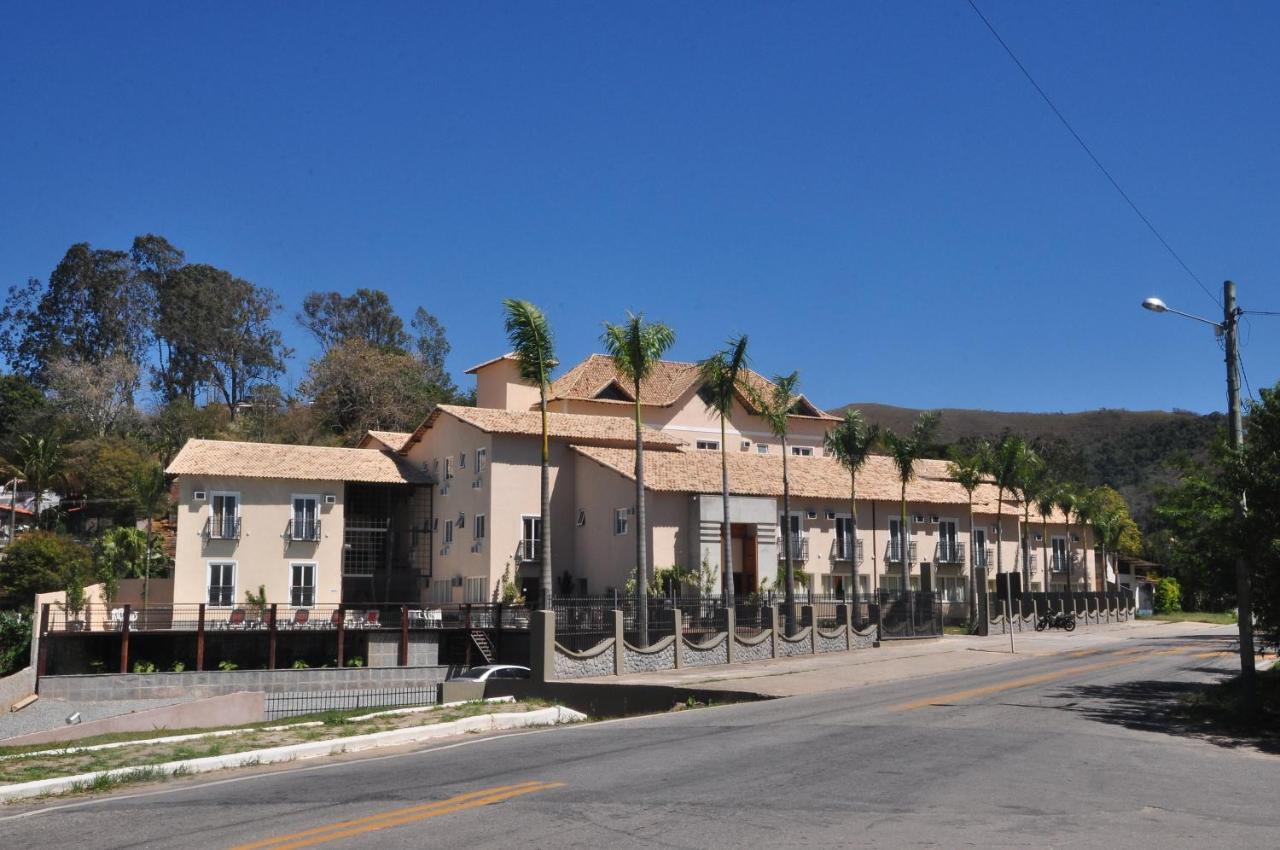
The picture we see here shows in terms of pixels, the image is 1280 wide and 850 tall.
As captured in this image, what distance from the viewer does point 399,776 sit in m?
12.6

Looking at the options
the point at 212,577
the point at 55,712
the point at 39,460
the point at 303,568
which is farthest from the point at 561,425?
the point at 39,460

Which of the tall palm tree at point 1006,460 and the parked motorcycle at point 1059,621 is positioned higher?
the tall palm tree at point 1006,460

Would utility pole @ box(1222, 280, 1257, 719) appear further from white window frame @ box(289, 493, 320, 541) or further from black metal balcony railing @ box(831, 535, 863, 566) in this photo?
white window frame @ box(289, 493, 320, 541)

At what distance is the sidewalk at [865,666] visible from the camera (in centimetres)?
2562

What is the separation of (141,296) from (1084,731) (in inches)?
3359

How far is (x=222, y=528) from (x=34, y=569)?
11.0 metres

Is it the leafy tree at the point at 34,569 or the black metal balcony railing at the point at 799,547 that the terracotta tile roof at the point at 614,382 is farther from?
the leafy tree at the point at 34,569

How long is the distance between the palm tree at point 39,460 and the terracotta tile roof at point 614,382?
29629 mm

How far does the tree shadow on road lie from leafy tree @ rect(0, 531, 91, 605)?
4563 cm

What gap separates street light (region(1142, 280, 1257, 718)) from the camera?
1819 cm

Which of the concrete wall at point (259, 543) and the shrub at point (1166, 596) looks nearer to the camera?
the concrete wall at point (259, 543)

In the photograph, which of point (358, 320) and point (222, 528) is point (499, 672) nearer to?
point (222, 528)

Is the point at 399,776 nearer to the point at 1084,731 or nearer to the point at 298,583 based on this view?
the point at 1084,731

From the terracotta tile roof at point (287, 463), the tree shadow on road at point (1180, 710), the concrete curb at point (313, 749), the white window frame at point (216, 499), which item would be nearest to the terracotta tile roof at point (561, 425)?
the terracotta tile roof at point (287, 463)
